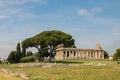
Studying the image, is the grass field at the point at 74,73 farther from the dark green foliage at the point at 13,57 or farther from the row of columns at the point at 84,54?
the row of columns at the point at 84,54

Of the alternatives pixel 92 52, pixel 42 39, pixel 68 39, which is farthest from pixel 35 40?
pixel 92 52

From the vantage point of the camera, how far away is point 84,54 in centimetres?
18262

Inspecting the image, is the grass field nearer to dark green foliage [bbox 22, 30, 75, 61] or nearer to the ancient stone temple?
dark green foliage [bbox 22, 30, 75, 61]

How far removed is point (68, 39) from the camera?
100062 mm

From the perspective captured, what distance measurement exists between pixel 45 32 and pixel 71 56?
244 feet

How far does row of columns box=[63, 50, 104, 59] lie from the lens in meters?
177

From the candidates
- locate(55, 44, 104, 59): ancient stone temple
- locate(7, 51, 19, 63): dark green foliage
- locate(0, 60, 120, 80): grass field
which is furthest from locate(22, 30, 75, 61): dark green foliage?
locate(55, 44, 104, 59): ancient stone temple

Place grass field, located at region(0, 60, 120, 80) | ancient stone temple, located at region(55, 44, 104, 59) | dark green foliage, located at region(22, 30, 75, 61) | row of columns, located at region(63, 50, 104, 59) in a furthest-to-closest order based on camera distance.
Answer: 1. row of columns, located at region(63, 50, 104, 59)
2. ancient stone temple, located at region(55, 44, 104, 59)
3. dark green foliage, located at region(22, 30, 75, 61)
4. grass field, located at region(0, 60, 120, 80)

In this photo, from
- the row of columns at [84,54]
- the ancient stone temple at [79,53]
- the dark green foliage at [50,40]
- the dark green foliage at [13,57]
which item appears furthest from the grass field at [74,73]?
the row of columns at [84,54]

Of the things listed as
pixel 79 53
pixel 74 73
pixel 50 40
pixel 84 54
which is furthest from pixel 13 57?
pixel 84 54

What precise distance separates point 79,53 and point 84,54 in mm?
4282

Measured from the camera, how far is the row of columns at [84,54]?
177 meters

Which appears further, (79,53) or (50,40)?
(79,53)

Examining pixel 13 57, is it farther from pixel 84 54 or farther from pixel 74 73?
pixel 84 54
